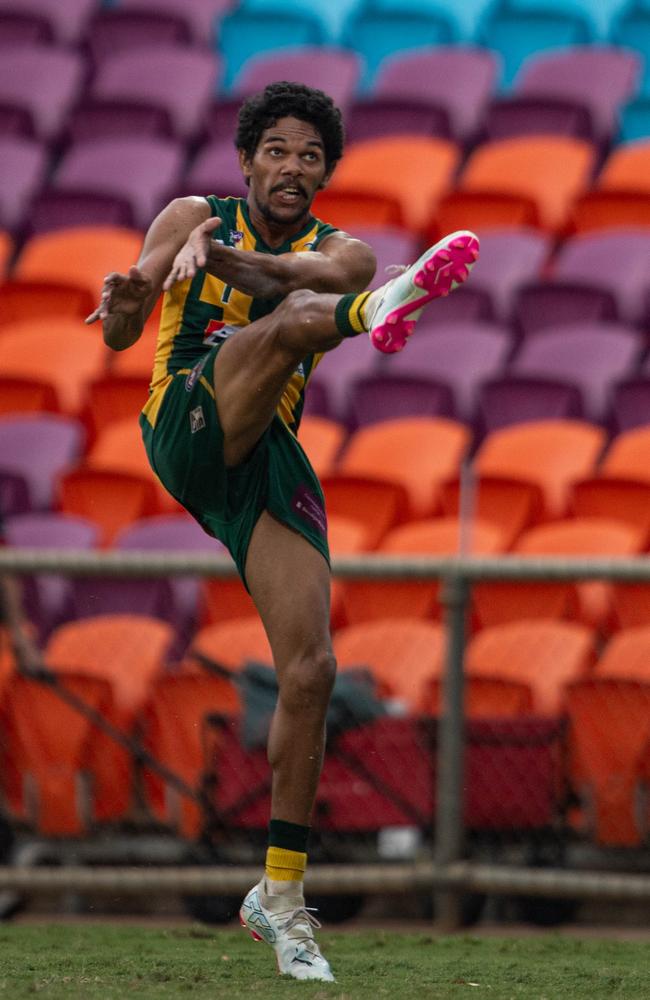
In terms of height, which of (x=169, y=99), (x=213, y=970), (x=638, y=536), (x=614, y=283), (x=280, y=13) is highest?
(x=280, y=13)

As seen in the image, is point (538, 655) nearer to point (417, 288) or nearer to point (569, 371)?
point (569, 371)

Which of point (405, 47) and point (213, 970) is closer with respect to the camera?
point (213, 970)

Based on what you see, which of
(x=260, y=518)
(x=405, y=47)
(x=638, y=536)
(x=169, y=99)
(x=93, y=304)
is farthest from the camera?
(x=405, y=47)

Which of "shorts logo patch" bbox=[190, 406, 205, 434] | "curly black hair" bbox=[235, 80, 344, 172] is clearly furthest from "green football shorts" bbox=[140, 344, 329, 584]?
"curly black hair" bbox=[235, 80, 344, 172]

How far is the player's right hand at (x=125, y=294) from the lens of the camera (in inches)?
188

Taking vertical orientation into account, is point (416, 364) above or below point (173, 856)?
above

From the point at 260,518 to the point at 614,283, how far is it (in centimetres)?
712

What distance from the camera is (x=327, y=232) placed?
17.1ft

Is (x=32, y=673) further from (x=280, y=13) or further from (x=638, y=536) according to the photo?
(x=280, y=13)

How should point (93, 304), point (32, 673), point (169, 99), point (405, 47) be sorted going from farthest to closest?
point (405, 47), point (169, 99), point (93, 304), point (32, 673)

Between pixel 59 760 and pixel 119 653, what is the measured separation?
2.23 feet

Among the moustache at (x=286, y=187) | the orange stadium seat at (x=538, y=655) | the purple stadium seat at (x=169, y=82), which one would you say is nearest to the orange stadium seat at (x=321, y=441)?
the orange stadium seat at (x=538, y=655)

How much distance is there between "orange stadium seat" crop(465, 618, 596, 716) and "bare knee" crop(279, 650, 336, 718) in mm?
2987

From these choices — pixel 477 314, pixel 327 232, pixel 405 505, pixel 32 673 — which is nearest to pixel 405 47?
pixel 477 314
